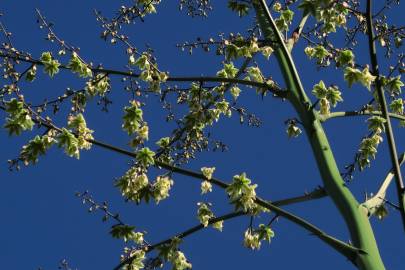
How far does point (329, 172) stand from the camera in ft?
23.4

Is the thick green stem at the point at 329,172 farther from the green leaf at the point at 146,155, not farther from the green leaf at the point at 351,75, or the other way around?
the green leaf at the point at 146,155

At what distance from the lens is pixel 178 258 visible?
7.38m

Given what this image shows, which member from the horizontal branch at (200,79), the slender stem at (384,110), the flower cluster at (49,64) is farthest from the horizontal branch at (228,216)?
the flower cluster at (49,64)

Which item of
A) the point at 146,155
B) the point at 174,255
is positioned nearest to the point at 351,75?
the point at 146,155

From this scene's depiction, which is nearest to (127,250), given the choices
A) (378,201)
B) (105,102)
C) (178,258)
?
(178,258)

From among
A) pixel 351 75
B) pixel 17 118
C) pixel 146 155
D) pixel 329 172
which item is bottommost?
pixel 329 172

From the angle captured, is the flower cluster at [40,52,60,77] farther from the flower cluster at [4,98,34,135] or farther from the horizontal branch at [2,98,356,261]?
the horizontal branch at [2,98,356,261]

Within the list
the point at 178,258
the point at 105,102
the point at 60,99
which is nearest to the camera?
the point at 178,258

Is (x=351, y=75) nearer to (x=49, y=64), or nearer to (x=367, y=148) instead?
(x=367, y=148)

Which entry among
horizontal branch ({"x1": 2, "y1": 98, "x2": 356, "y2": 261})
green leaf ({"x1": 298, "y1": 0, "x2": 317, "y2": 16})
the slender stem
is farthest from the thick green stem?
green leaf ({"x1": 298, "y1": 0, "x2": 317, "y2": 16})

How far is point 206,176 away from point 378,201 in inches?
68.6

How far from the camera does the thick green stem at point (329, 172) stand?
6.45 meters

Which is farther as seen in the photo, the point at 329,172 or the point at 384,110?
the point at 384,110

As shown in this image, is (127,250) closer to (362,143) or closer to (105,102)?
(105,102)
